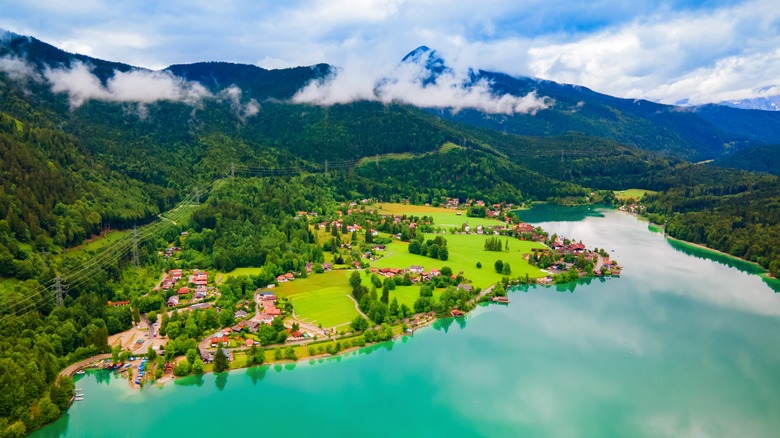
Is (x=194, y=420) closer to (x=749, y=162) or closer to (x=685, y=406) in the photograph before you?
(x=685, y=406)

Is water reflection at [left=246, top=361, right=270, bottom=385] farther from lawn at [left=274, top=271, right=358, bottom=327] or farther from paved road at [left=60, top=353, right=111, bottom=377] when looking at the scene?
paved road at [left=60, top=353, right=111, bottom=377]

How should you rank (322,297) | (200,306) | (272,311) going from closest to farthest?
1. (272,311)
2. (200,306)
3. (322,297)

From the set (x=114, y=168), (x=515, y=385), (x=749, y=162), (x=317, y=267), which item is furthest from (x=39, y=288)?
(x=749, y=162)

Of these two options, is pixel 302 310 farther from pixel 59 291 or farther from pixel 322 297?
pixel 59 291

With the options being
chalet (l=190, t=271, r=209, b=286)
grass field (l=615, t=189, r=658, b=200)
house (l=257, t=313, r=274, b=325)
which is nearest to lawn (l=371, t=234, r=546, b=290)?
chalet (l=190, t=271, r=209, b=286)

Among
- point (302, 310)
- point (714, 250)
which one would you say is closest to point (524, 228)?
point (714, 250)
